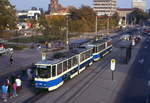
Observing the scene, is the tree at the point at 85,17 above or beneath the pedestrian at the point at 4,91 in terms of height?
above

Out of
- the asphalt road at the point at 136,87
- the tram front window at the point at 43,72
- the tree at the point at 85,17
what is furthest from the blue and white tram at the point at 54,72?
the tree at the point at 85,17

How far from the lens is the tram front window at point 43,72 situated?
2050 cm

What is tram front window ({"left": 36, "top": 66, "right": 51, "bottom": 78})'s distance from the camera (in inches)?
807

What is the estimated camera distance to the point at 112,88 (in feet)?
73.7

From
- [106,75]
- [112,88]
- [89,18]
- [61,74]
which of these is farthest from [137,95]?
[89,18]

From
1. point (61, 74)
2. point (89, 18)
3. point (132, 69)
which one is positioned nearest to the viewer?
point (61, 74)

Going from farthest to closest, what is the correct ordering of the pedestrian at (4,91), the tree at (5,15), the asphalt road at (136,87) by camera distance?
the tree at (5,15) < the asphalt road at (136,87) < the pedestrian at (4,91)

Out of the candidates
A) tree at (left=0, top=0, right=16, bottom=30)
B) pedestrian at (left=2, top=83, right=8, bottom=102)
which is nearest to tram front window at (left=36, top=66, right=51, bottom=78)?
pedestrian at (left=2, top=83, right=8, bottom=102)

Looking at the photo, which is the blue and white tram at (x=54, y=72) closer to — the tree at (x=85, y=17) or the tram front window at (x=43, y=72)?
the tram front window at (x=43, y=72)

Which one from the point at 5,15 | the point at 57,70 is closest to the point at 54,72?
the point at 57,70

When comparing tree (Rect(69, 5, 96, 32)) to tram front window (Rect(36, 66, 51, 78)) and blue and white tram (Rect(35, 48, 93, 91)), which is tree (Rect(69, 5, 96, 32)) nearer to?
blue and white tram (Rect(35, 48, 93, 91))

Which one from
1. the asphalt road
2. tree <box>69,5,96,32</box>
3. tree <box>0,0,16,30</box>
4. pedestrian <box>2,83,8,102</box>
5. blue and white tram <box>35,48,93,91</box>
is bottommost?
the asphalt road

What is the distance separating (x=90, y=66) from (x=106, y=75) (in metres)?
5.61

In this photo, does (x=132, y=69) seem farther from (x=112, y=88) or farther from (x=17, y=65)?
(x=17, y=65)
